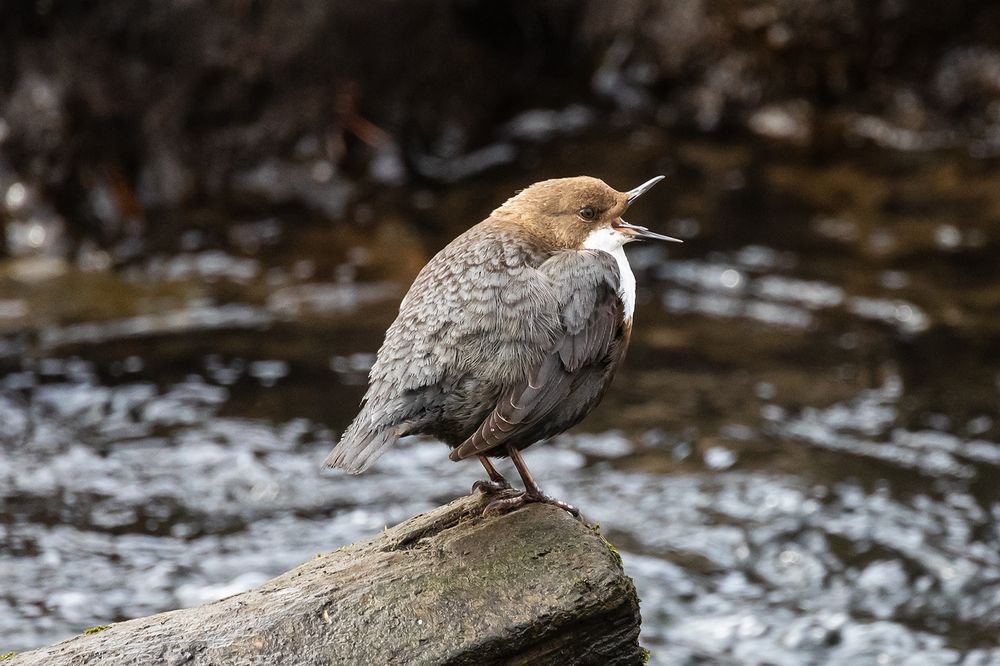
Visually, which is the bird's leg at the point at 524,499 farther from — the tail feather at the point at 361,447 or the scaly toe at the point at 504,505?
the tail feather at the point at 361,447

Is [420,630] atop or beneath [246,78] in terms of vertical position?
beneath

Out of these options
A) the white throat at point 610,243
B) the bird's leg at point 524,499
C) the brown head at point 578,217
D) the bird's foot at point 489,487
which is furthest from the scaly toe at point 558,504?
the brown head at point 578,217

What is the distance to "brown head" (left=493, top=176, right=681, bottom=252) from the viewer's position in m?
3.37

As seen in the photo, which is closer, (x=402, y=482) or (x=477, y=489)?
(x=477, y=489)

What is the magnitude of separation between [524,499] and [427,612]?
485 millimetres

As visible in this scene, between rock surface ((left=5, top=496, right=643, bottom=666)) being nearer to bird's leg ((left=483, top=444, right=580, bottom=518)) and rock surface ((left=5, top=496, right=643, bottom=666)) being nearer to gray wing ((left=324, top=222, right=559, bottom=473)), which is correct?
bird's leg ((left=483, top=444, right=580, bottom=518))

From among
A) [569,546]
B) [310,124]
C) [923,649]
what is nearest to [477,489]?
[569,546]

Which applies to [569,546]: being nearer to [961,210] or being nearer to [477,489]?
[477,489]

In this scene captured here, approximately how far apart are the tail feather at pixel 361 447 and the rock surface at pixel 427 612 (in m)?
0.30

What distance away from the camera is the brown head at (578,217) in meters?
3.37

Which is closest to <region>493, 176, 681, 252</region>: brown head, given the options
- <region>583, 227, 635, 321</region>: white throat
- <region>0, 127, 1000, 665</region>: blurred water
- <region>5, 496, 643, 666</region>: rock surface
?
<region>583, 227, 635, 321</region>: white throat

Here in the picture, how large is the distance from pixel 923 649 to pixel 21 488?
3.80m

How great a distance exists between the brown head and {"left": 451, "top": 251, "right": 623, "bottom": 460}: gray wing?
0.14 m

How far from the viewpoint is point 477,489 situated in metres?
3.21
